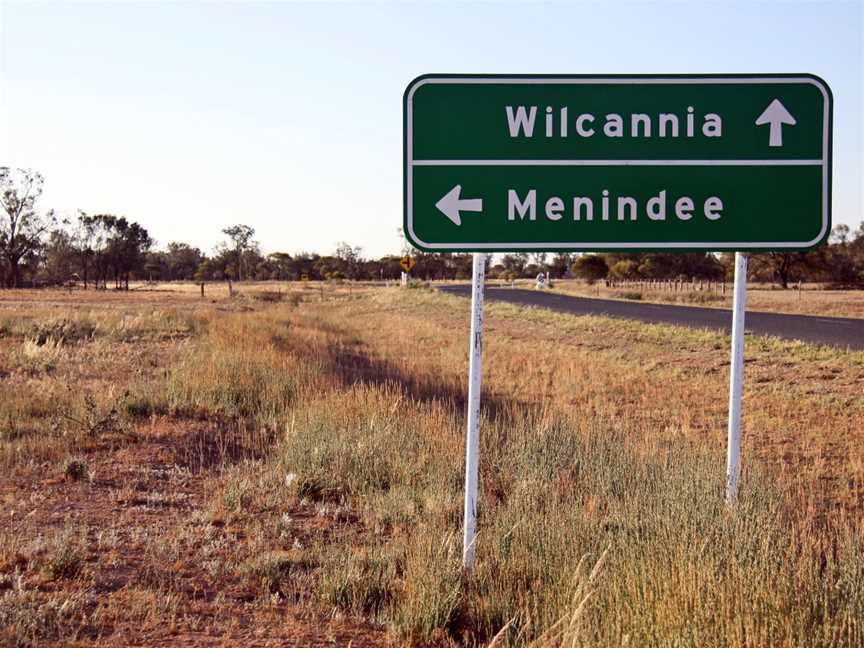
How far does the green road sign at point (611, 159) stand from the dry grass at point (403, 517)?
4.78ft

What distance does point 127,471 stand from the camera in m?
6.57

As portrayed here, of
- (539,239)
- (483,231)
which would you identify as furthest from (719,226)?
(483,231)

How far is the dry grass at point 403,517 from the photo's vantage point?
325 centimetres

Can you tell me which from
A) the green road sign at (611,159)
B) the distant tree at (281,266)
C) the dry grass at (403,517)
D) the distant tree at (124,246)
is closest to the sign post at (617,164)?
the green road sign at (611,159)

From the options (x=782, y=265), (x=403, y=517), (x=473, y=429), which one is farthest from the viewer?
(x=782, y=265)

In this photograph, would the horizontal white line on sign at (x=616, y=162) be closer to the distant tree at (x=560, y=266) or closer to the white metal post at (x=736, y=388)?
the white metal post at (x=736, y=388)

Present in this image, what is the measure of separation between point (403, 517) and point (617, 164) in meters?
2.62

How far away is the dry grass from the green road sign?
4.78 feet

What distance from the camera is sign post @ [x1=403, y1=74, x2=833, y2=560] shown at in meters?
3.94

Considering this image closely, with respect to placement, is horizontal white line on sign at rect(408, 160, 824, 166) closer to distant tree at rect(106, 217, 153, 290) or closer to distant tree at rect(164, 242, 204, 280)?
distant tree at rect(106, 217, 153, 290)

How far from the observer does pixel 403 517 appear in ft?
16.8

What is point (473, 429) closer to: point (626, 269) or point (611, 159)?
point (611, 159)

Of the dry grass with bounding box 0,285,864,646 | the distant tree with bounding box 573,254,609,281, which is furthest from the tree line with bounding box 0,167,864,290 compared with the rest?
the dry grass with bounding box 0,285,864,646

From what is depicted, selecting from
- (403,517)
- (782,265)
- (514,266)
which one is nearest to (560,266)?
(514,266)
